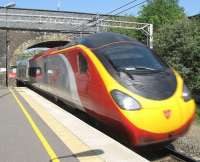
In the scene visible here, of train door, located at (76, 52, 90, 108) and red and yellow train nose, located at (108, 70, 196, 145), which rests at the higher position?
train door, located at (76, 52, 90, 108)

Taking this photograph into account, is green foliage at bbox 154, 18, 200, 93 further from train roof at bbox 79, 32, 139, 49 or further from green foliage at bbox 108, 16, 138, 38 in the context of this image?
green foliage at bbox 108, 16, 138, 38

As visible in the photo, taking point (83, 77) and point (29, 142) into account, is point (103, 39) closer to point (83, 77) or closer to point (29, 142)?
point (83, 77)

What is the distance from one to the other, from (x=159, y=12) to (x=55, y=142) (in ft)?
143

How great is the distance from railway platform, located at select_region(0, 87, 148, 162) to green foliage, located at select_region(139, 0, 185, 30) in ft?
125

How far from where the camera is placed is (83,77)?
13.1m

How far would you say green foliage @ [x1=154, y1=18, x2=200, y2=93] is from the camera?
26.8m

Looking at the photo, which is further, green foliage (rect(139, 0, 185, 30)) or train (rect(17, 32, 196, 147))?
green foliage (rect(139, 0, 185, 30))

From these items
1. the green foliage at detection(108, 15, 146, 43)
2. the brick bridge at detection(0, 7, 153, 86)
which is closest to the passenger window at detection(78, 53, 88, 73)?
the brick bridge at detection(0, 7, 153, 86)

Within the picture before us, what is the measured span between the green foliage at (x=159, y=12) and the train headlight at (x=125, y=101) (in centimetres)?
4078

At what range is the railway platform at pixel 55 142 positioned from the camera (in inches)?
330

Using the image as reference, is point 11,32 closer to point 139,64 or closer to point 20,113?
point 20,113

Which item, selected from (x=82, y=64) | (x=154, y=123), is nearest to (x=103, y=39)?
(x=82, y=64)

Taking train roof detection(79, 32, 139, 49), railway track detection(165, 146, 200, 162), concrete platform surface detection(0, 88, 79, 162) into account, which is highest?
train roof detection(79, 32, 139, 49)

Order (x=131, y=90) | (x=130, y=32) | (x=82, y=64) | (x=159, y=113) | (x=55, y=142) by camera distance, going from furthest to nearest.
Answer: (x=130, y=32)
(x=82, y=64)
(x=131, y=90)
(x=159, y=113)
(x=55, y=142)
